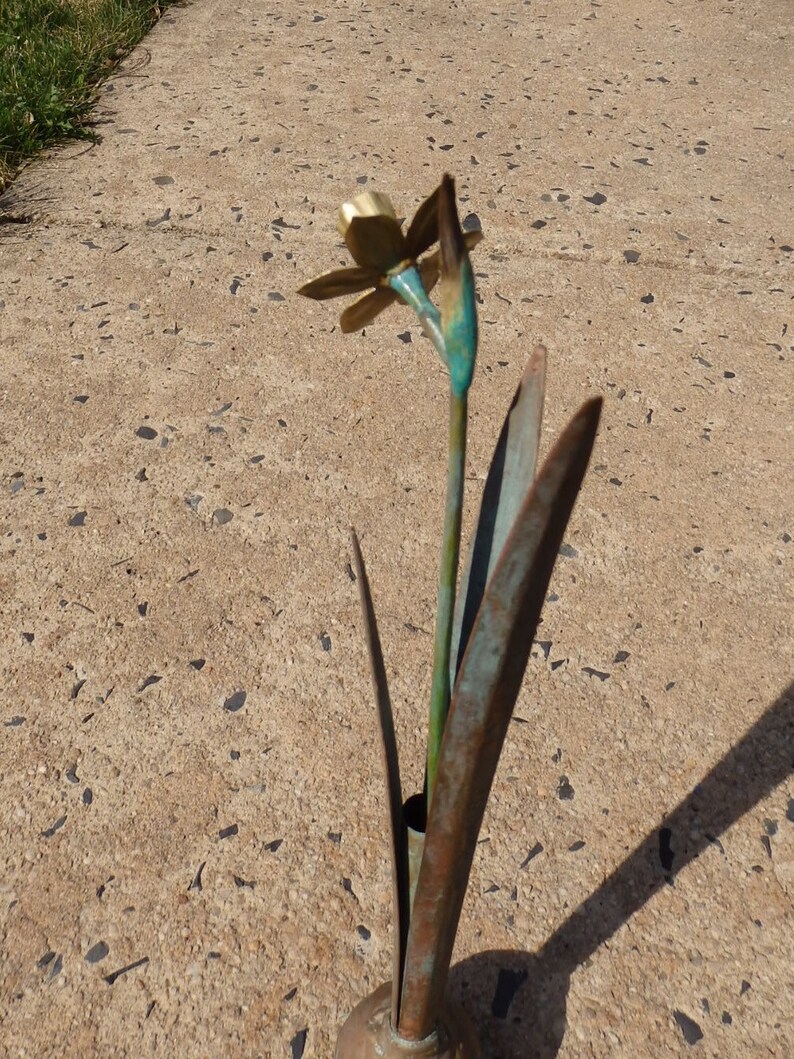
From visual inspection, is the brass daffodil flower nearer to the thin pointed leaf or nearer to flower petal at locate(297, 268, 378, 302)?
flower petal at locate(297, 268, 378, 302)

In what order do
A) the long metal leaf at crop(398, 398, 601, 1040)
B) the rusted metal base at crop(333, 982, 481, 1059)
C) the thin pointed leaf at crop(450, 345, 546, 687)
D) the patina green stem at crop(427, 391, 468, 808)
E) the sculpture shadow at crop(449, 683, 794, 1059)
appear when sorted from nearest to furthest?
the long metal leaf at crop(398, 398, 601, 1040) → the patina green stem at crop(427, 391, 468, 808) → the thin pointed leaf at crop(450, 345, 546, 687) → the rusted metal base at crop(333, 982, 481, 1059) → the sculpture shadow at crop(449, 683, 794, 1059)

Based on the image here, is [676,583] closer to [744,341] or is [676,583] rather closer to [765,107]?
[744,341]

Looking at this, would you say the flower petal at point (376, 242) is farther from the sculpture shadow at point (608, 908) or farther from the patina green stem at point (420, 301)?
the sculpture shadow at point (608, 908)

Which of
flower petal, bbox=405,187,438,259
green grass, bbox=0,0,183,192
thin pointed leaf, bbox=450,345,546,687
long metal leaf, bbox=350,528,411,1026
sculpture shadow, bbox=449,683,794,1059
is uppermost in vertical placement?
flower petal, bbox=405,187,438,259

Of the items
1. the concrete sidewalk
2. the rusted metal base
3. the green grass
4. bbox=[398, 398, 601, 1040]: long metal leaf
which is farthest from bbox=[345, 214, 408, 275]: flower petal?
the green grass

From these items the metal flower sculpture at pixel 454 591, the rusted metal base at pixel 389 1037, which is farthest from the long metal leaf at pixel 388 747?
the rusted metal base at pixel 389 1037

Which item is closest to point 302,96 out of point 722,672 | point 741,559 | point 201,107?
point 201,107

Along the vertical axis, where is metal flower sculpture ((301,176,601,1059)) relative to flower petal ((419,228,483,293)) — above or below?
below
